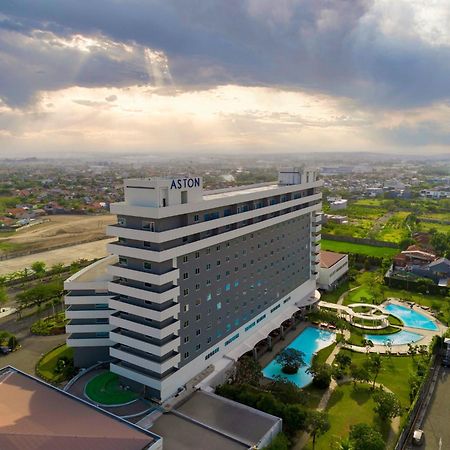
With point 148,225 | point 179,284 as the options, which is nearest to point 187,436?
point 179,284

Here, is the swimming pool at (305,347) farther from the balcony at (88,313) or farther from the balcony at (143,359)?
the balcony at (88,313)

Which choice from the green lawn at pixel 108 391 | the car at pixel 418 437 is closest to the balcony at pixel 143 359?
the green lawn at pixel 108 391

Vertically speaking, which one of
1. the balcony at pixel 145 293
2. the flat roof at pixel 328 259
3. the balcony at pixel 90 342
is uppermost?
the balcony at pixel 145 293

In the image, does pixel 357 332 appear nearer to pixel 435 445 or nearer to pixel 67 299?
pixel 435 445

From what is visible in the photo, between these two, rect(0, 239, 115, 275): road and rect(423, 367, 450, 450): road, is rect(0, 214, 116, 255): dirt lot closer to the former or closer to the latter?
rect(0, 239, 115, 275): road

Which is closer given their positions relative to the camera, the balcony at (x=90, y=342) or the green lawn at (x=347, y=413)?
the green lawn at (x=347, y=413)

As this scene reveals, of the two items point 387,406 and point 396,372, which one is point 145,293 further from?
point 396,372

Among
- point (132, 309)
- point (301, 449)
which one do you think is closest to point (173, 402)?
point (132, 309)
